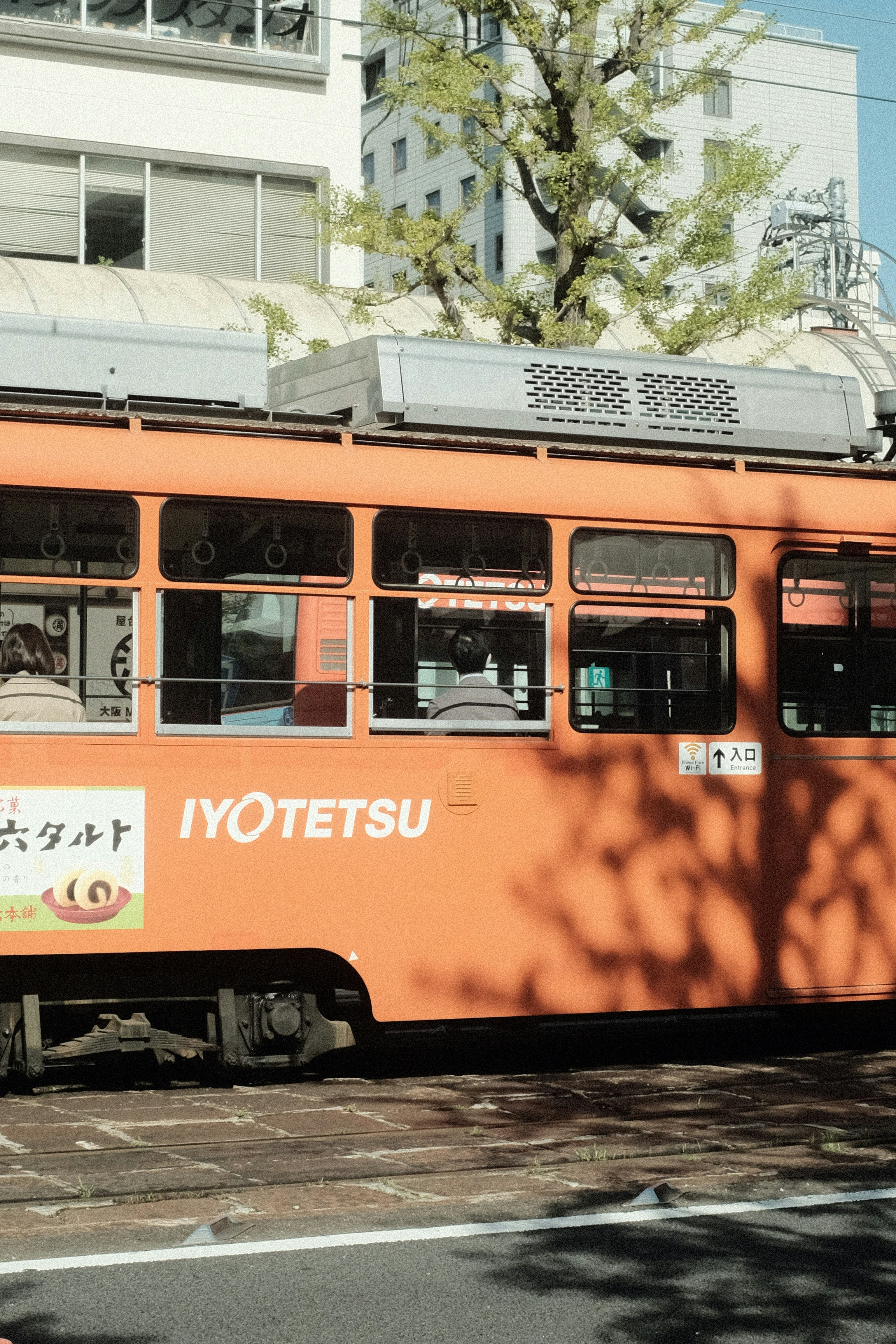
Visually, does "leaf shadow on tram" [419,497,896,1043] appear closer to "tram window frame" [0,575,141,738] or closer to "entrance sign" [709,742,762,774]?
"entrance sign" [709,742,762,774]

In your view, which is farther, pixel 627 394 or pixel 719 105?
pixel 719 105

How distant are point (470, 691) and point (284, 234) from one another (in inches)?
663

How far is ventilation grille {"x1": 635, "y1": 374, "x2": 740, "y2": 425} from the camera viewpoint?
8.47 m

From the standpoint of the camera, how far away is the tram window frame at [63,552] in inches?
273

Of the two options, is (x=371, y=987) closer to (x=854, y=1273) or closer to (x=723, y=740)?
(x=723, y=740)

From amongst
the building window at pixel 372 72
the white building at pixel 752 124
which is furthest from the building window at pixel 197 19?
the building window at pixel 372 72

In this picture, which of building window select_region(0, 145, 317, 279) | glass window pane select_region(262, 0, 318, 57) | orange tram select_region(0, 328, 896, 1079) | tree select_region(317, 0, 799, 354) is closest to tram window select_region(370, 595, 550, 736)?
orange tram select_region(0, 328, 896, 1079)

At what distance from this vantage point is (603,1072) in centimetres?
834

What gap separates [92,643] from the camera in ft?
23.4

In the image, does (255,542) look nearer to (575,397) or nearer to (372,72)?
(575,397)

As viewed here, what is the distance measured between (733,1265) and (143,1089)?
11.3 feet

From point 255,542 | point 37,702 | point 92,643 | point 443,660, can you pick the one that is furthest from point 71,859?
point 443,660

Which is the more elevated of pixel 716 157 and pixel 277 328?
pixel 716 157

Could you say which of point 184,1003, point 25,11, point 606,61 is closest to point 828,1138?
point 184,1003
